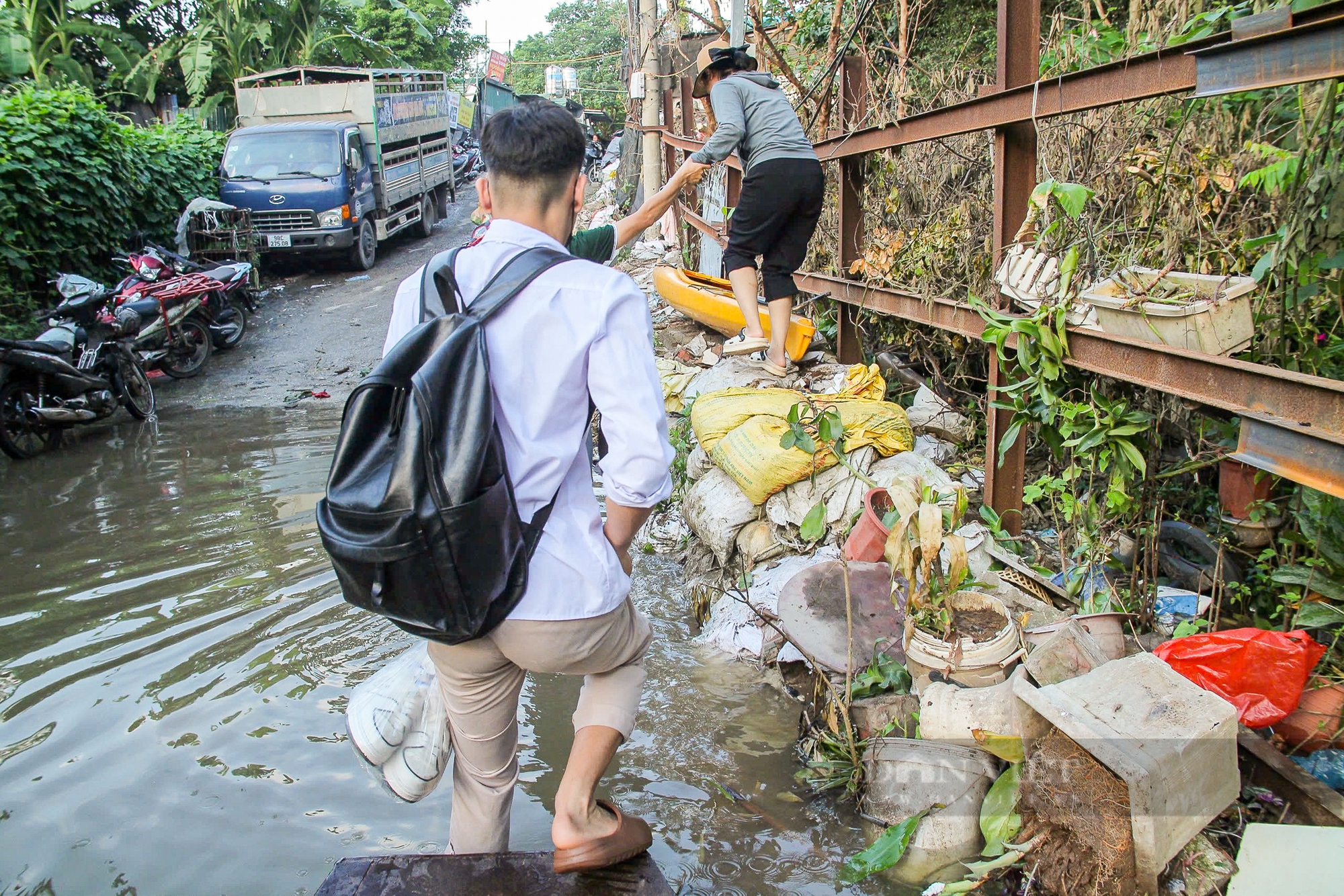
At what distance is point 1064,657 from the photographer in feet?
7.85

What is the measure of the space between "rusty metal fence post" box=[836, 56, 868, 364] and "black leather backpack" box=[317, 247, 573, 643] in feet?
12.8

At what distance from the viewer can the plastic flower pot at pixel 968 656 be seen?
98.7 inches

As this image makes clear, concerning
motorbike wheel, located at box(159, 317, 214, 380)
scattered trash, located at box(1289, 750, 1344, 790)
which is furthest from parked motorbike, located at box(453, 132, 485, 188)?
scattered trash, located at box(1289, 750, 1344, 790)

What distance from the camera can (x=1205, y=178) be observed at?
308 centimetres

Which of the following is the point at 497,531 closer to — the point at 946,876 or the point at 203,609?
the point at 946,876

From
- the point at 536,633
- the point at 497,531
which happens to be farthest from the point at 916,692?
the point at 497,531

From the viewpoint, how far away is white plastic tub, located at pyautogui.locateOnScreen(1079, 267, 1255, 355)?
2533mm

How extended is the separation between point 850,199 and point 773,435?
205 cm

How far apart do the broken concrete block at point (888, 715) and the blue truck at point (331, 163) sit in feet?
39.7

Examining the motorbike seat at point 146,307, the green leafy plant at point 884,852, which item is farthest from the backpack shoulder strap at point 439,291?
the motorbike seat at point 146,307

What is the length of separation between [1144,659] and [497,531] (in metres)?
1.51

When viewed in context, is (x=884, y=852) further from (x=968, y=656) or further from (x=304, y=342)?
(x=304, y=342)

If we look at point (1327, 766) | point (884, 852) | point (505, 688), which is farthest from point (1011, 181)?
point (505, 688)

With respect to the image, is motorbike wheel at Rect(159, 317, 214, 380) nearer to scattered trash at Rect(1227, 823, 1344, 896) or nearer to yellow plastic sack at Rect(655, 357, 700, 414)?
yellow plastic sack at Rect(655, 357, 700, 414)
